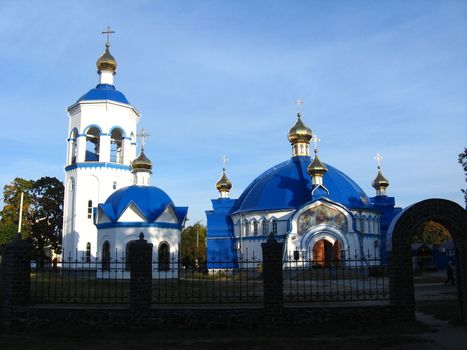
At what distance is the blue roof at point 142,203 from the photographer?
26.8 m

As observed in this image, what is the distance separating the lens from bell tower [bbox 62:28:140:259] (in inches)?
1204

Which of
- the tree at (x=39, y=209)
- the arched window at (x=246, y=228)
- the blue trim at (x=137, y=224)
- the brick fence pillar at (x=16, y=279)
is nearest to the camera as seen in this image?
the brick fence pillar at (x=16, y=279)

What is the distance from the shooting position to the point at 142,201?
88.8 ft

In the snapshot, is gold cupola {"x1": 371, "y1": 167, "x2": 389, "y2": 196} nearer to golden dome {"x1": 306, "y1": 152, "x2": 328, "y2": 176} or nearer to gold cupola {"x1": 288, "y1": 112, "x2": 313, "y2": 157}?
gold cupola {"x1": 288, "y1": 112, "x2": 313, "y2": 157}

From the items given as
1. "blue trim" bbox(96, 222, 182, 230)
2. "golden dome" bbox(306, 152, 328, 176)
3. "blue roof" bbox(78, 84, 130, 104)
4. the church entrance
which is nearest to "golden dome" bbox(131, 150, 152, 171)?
"blue trim" bbox(96, 222, 182, 230)

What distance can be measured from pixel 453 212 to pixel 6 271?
9.62 m

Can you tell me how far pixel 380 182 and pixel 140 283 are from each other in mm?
35163

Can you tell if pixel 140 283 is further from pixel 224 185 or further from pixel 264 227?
pixel 224 185

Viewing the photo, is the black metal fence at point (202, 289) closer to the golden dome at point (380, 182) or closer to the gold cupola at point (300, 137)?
the gold cupola at point (300, 137)

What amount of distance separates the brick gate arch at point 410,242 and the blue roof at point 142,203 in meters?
18.0

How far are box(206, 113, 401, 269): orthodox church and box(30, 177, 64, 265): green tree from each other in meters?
13.8

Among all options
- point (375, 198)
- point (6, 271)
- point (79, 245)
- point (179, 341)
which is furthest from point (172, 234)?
point (375, 198)

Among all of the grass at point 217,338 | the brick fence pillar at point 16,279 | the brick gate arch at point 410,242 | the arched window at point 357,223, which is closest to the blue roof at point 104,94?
the arched window at point 357,223

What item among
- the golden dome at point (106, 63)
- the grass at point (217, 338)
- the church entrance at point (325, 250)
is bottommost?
the grass at point (217, 338)
